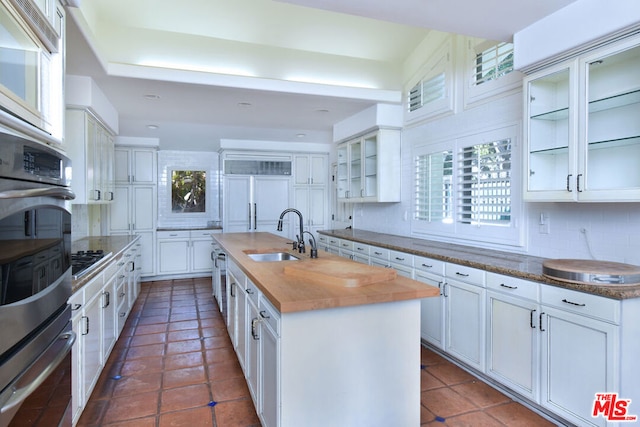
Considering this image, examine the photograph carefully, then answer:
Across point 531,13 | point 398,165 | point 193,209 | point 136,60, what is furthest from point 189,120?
point 531,13

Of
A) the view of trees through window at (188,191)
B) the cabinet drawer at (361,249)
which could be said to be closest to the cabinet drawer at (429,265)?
the cabinet drawer at (361,249)

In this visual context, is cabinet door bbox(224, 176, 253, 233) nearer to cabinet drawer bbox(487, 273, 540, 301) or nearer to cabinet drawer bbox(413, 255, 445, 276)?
cabinet drawer bbox(413, 255, 445, 276)

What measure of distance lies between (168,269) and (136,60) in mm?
3788

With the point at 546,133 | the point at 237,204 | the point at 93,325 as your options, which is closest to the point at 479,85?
the point at 546,133

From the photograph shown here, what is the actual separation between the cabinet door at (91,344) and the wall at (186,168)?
435 centimetres

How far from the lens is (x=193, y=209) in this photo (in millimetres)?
6898

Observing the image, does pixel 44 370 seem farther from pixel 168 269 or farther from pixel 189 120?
pixel 168 269

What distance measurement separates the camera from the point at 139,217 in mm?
6016

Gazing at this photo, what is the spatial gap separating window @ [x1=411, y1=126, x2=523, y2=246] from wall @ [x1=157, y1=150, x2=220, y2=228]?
413 cm

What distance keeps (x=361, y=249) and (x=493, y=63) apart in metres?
2.34

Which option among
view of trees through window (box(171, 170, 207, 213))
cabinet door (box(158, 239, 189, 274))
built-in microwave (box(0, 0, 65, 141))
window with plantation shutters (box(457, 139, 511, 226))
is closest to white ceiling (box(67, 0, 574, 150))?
built-in microwave (box(0, 0, 65, 141))

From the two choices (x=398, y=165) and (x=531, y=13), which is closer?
(x=531, y=13)

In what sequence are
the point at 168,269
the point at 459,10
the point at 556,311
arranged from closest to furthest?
the point at 556,311 → the point at 459,10 → the point at 168,269

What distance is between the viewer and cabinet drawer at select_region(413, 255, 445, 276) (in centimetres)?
302
